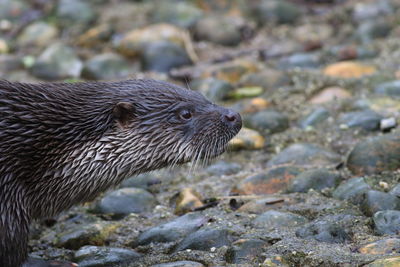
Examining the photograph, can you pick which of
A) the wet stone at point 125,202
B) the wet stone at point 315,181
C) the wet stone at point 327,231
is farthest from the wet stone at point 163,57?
the wet stone at point 327,231

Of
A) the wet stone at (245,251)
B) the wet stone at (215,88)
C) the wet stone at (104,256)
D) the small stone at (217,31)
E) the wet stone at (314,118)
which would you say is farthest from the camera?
the small stone at (217,31)

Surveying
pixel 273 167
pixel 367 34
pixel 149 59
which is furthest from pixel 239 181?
pixel 367 34

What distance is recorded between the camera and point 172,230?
3770 mm

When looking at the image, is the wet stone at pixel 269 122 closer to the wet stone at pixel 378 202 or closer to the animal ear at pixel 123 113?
the wet stone at pixel 378 202

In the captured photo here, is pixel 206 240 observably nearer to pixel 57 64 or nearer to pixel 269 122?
pixel 269 122

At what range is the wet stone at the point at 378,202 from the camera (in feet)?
11.7

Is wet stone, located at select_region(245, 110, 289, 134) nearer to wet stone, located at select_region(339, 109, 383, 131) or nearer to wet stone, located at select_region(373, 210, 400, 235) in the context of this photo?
wet stone, located at select_region(339, 109, 383, 131)

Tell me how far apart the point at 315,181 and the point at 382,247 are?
1065 millimetres

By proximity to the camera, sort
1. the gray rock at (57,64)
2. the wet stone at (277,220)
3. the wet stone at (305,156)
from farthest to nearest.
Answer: the gray rock at (57,64)
the wet stone at (305,156)
the wet stone at (277,220)

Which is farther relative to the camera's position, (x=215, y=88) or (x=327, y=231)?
(x=215, y=88)

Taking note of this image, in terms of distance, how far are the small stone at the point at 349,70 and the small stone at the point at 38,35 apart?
325 cm

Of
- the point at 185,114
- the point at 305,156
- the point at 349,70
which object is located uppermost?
the point at 349,70

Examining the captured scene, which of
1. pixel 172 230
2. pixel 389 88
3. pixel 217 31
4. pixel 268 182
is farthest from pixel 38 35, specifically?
pixel 172 230

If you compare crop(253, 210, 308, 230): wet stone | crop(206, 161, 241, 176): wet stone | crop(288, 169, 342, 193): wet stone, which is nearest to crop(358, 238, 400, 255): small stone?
crop(253, 210, 308, 230): wet stone
